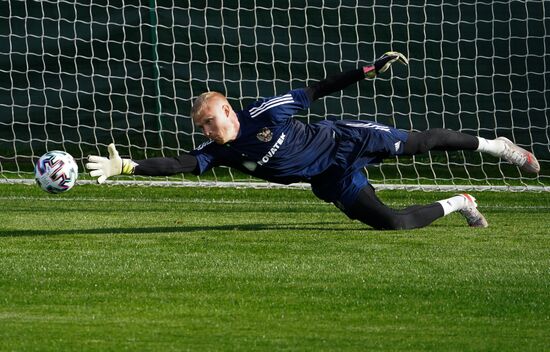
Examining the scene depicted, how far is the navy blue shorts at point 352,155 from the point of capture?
9539mm

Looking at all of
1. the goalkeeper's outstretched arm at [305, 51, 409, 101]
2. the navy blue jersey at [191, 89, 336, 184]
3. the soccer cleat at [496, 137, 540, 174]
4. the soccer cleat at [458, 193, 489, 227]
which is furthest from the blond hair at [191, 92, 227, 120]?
the soccer cleat at [496, 137, 540, 174]

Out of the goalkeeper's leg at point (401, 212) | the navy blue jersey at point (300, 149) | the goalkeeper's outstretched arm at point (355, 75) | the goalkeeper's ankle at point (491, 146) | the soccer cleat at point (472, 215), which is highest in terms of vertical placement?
the goalkeeper's outstretched arm at point (355, 75)

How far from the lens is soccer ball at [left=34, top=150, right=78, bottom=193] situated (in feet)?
28.8

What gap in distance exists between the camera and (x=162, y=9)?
16656 millimetres

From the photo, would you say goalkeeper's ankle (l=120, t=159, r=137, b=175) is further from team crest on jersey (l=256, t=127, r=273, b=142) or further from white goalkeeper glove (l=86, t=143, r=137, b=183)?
team crest on jersey (l=256, t=127, r=273, b=142)

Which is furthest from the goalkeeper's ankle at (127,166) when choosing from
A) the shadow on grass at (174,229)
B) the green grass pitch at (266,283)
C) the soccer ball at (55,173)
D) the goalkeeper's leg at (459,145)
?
the goalkeeper's leg at (459,145)

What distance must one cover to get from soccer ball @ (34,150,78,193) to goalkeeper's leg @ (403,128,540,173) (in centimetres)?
278

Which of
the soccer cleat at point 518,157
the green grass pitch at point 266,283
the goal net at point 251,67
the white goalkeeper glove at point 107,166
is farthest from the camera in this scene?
the goal net at point 251,67

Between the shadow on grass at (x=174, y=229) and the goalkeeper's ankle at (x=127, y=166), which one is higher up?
the goalkeeper's ankle at (x=127, y=166)

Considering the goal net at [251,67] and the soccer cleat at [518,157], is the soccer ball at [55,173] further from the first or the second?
the goal net at [251,67]

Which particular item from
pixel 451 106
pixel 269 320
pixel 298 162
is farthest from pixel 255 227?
pixel 451 106

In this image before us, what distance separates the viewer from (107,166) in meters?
8.58

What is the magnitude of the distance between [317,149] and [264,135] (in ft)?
1.68

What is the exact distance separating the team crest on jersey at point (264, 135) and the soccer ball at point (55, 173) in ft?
4.78
